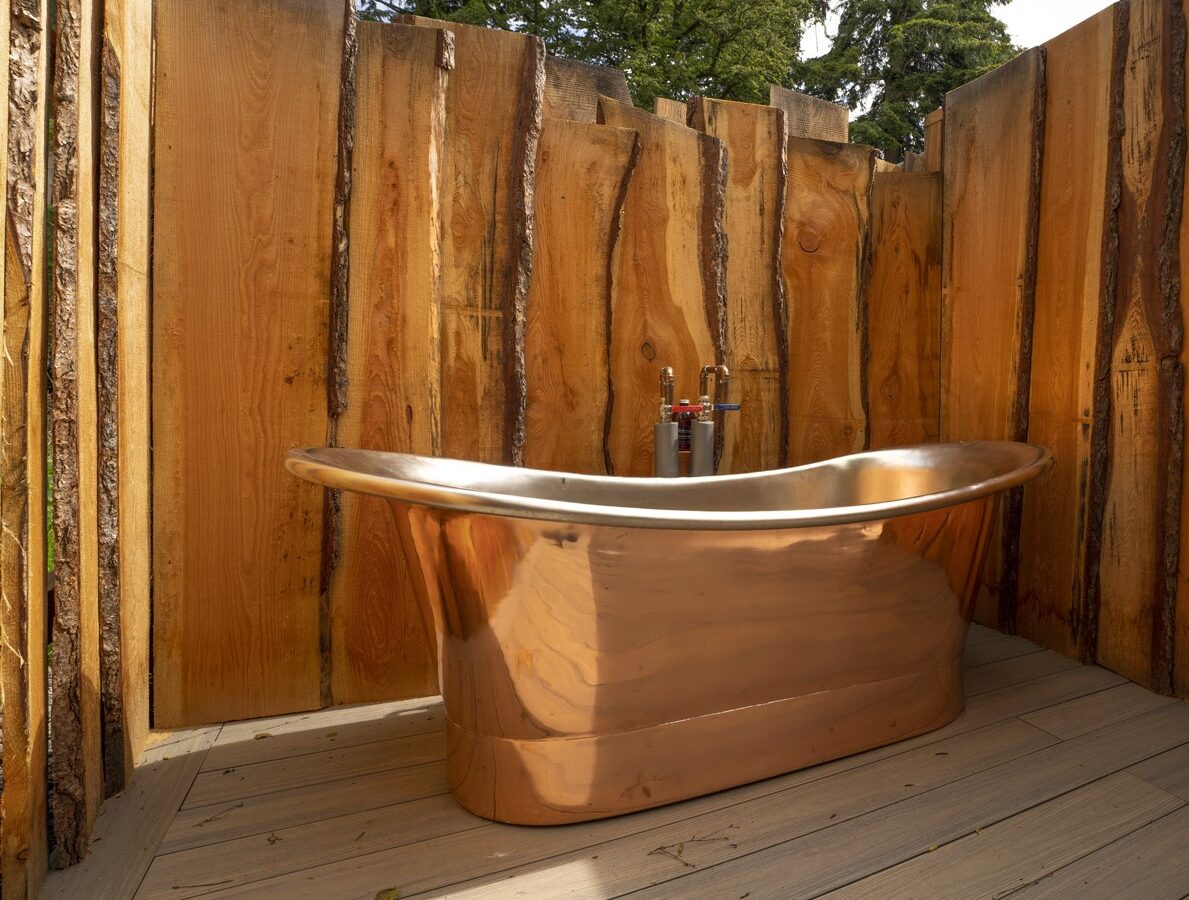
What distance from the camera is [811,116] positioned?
2.55m

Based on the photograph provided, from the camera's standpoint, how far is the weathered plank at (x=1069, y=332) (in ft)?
6.25

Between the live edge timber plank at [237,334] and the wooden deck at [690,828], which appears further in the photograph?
the live edge timber plank at [237,334]

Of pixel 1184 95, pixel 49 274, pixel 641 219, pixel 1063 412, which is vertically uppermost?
pixel 1184 95

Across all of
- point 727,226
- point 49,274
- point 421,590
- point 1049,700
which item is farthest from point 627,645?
point 727,226

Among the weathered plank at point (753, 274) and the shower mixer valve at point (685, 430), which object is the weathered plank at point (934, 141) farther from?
the shower mixer valve at point (685, 430)

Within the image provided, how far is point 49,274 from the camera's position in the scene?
1094mm

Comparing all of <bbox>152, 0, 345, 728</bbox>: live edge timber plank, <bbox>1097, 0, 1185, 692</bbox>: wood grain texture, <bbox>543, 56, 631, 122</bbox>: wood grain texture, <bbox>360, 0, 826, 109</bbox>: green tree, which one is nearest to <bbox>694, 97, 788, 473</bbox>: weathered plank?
<bbox>543, 56, 631, 122</bbox>: wood grain texture

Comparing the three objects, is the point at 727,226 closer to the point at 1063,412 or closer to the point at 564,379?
the point at 564,379

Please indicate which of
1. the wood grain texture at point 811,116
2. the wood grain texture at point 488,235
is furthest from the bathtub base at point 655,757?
the wood grain texture at point 811,116

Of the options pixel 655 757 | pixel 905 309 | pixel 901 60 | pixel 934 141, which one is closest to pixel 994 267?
pixel 905 309

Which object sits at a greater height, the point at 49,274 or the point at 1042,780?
the point at 49,274

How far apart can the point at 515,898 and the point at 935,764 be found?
957 millimetres

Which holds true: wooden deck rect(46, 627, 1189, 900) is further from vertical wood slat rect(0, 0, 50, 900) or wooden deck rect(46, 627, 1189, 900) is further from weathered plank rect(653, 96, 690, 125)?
weathered plank rect(653, 96, 690, 125)

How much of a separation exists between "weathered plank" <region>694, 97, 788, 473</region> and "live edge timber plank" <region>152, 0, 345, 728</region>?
1234mm
